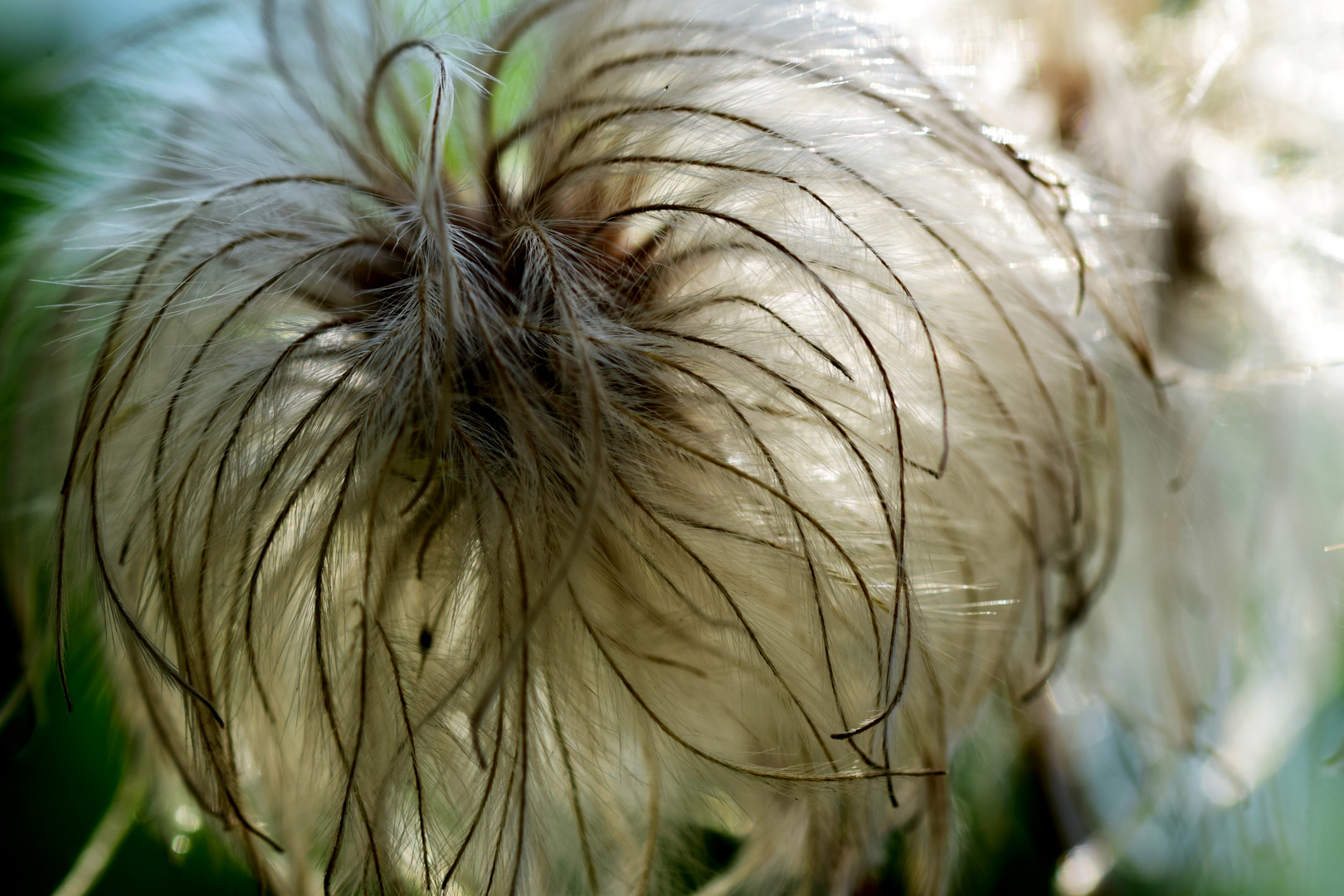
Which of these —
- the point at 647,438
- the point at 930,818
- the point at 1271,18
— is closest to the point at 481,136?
the point at 647,438

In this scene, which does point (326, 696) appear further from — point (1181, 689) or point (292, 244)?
point (1181, 689)

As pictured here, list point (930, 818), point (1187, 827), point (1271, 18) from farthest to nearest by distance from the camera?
point (1187, 827) → point (1271, 18) → point (930, 818)

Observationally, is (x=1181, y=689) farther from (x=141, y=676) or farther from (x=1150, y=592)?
(x=141, y=676)

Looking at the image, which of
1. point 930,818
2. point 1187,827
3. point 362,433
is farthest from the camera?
point 1187,827

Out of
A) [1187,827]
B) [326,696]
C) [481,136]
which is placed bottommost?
[1187,827]

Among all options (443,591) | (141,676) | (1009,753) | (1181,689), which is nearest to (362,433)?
(443,591)

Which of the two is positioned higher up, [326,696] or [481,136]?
[481,136]

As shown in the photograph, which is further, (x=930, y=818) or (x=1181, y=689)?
(x=1181, y=689)
